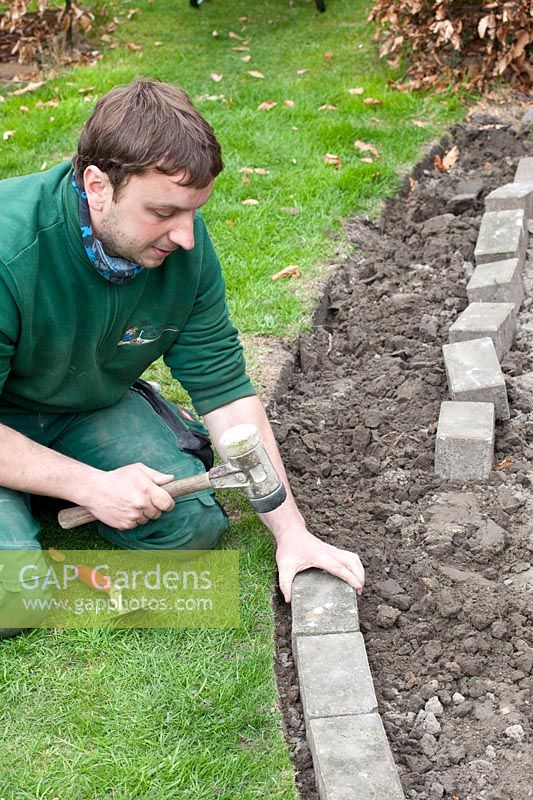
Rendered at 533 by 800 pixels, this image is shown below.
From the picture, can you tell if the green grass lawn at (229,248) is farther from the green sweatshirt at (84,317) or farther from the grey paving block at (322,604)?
the green sweatshirt at (84,317)

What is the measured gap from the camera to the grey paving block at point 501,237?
5.21 meters

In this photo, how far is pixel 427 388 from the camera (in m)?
4.46

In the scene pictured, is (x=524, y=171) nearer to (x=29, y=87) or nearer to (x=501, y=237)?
→ (x=501, y=237)

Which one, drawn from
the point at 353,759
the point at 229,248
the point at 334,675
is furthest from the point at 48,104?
the point at 353,759

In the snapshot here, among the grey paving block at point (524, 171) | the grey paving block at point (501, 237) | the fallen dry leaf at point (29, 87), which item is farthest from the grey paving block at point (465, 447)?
the fallen dry leaf at point (29, 87)

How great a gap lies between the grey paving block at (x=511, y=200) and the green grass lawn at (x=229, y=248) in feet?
2.49

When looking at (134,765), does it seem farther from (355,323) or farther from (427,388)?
(355,323)

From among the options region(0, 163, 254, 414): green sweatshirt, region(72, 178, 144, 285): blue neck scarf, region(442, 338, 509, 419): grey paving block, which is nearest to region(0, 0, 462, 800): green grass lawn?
region(0, 163, 254, 414): green sweatshirt

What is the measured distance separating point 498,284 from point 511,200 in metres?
1.05

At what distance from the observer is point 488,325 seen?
4.55 metres

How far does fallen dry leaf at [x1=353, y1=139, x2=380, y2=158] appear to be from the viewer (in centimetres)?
664

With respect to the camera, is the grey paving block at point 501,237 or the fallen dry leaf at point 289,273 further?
the fallen dry leaf at point 289,273

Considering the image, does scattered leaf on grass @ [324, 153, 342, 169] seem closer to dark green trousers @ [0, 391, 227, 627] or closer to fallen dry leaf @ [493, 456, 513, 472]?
fallen dry leaf @ [493, 456, 513, 472]

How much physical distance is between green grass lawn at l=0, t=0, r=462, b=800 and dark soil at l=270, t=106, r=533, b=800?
0.17 metres
